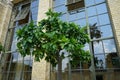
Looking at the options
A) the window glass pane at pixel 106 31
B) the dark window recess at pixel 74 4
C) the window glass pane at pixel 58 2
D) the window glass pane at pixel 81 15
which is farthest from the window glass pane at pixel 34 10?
the window glass pane at pixel 106 31

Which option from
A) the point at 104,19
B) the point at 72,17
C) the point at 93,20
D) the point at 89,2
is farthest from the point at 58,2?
the point at 104,19

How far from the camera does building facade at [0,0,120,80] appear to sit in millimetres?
6293

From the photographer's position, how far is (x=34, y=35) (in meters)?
4.34

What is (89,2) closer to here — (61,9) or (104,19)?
(104,19)

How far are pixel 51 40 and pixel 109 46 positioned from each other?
11.6 ft

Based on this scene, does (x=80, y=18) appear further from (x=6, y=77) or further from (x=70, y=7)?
(x=6, y=77)

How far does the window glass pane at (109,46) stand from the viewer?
6394mm

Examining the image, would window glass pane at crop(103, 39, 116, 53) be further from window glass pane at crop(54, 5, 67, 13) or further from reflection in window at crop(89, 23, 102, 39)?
window glass pane at crop(54, 5, 67, 13)

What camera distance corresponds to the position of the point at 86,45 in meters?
7.09

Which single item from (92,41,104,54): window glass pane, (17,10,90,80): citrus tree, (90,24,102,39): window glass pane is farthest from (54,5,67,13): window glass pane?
(17,10,90,80): citrus tree

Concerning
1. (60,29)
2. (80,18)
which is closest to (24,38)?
(60,29)

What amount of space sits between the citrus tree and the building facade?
2.08 metres

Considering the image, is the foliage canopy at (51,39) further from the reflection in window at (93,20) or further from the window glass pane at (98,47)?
the reflection in window at (93,20)

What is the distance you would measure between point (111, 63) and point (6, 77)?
21.2 feet
